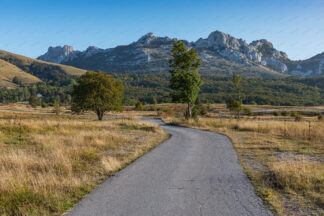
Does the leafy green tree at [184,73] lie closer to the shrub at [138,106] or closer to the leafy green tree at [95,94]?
the leafy green tree at [95,94]

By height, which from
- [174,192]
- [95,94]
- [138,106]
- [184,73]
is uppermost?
[184,73]

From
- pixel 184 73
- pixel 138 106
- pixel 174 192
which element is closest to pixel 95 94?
pixel 184 73

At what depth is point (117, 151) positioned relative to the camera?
11273mm

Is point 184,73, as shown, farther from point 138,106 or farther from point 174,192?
point 138,106

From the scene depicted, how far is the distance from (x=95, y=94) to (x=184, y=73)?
13.0 m

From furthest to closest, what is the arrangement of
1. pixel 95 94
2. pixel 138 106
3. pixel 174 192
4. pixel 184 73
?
pixel 138 106 < pixel 95 94 < pixel 184 73 < pixel 174 192

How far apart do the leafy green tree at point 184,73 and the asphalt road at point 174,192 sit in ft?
74.7

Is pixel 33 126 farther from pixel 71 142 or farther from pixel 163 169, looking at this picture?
pixel 163 169

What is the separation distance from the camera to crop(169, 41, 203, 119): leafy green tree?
30852 millimetres

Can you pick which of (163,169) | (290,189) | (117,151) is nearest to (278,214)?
(290,189)

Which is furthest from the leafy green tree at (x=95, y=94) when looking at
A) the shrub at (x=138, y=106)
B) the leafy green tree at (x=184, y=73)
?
the shrub at (x=138, y=106)

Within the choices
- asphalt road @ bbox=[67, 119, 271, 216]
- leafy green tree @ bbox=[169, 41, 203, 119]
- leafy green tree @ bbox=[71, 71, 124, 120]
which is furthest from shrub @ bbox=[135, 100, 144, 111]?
asphalt road @ bbox=[67, 119, 271, 216]

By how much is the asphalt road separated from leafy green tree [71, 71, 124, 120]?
80.0 ft

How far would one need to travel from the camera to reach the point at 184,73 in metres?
30.8
